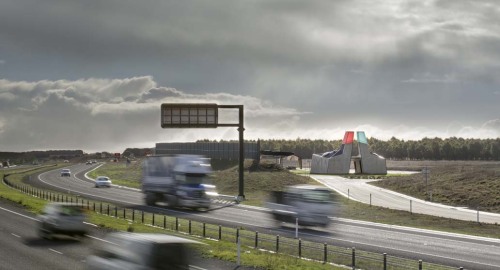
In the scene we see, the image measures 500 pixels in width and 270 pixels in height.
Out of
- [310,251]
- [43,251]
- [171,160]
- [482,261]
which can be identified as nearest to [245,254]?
[310,251]

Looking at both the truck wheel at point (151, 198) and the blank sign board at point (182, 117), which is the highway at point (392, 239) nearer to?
the truck wheel at point (151, 198)

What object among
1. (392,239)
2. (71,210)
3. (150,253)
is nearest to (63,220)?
(71,210)

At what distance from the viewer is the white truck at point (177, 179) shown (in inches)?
1547

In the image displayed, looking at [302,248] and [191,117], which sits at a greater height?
[191,117]

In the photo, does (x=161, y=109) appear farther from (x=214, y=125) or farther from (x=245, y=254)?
(x=245, y=254)

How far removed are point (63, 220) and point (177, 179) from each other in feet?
32.5

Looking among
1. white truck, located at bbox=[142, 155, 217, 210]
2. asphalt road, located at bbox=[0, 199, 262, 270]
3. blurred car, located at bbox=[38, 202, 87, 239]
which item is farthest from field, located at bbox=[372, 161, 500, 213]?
blurred car, located at bbox=[38, 202, 87, 239]

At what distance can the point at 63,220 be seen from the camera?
101 feet

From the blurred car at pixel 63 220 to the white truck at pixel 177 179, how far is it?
913cm

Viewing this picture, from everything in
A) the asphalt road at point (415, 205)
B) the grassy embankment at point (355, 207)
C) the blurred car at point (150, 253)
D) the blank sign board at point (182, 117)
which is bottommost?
the asphalt road at point (415, 205)

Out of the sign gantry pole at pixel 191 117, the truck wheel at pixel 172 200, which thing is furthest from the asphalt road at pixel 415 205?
the truck wheel at pixel 172 200

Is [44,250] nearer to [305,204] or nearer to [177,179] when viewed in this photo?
[177,179]

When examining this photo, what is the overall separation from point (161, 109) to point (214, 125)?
21.2 ft

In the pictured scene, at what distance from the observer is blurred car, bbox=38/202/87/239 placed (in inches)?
1202
